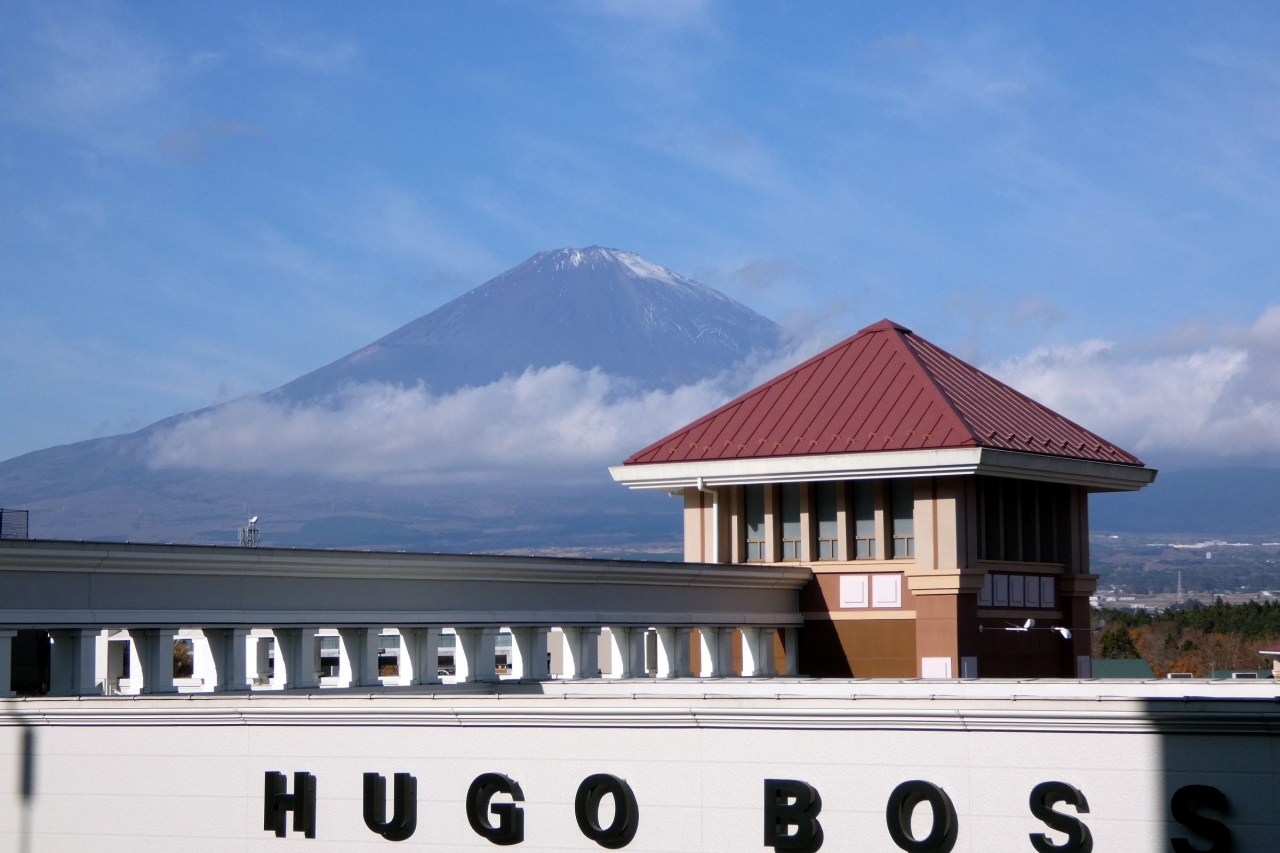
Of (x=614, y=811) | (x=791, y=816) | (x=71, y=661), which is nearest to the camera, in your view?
(x=791, y=816)

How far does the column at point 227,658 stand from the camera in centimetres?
2912

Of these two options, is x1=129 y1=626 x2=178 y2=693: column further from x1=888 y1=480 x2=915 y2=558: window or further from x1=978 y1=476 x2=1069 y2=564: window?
x1=978 y1=476 x2=1069 y2=564: window

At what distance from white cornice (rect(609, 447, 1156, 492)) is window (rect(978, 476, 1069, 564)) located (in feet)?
2.72

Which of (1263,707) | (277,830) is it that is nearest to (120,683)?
(277,830)

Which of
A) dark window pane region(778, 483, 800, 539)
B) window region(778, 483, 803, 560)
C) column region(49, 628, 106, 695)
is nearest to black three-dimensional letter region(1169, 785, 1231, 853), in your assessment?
column region(49, 628, 106, 695)

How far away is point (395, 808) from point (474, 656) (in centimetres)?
1174

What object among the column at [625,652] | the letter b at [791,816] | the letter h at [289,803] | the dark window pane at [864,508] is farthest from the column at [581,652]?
the letter b at [791,816]

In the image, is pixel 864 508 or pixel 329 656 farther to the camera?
pixel 329 656

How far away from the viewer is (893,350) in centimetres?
4666

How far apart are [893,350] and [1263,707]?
94.9 ft

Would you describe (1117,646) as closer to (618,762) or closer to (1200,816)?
(618,762)

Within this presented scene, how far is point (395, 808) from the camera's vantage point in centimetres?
2252

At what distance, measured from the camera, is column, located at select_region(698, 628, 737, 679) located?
40.4 meters

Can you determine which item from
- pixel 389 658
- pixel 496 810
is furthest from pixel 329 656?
pixel 496 810
